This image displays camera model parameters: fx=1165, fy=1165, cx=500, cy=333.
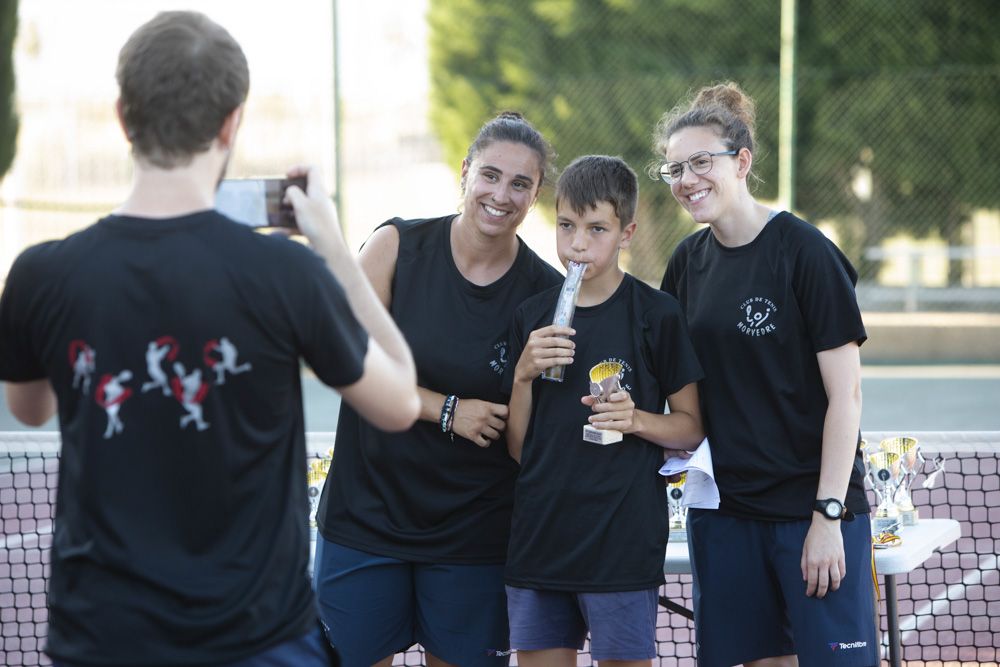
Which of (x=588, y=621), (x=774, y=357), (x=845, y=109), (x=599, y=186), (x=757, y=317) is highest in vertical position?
(x=845, y=109)

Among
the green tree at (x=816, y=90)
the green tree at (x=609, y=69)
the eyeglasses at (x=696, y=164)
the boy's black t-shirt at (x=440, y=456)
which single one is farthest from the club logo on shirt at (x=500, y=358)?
the green tree at (x=609, y=69)

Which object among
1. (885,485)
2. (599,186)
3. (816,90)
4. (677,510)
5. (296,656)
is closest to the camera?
(296,656)

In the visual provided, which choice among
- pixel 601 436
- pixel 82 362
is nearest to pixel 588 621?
pixel 601 436

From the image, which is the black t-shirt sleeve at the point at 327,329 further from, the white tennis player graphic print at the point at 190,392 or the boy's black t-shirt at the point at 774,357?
the boy's black t-shirt at the point at 774,357

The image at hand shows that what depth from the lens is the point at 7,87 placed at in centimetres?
1642

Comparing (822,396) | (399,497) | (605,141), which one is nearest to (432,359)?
(399,497)

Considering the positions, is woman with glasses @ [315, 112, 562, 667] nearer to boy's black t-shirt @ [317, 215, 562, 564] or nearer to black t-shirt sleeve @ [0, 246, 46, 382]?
boy's black t-shirt @ [317, 215, 562, 564]

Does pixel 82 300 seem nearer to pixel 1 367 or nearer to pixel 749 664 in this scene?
pixel 1 367

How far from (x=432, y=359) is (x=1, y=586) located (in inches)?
174

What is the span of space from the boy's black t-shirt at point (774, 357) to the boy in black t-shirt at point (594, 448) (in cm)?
11

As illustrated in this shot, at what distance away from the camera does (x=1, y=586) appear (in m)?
6.63

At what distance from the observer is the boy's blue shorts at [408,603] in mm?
3418

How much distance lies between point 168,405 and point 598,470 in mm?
1513

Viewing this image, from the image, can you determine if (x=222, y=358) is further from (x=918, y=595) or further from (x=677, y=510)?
(x=918, y=595)
